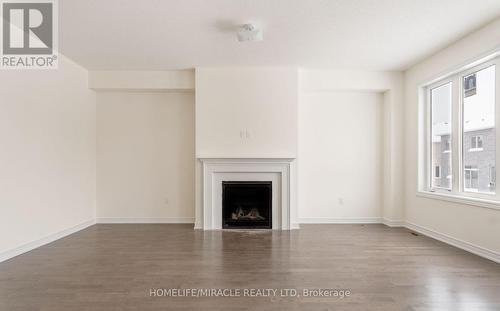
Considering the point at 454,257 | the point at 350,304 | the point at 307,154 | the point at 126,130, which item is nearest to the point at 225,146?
the point at 307,154

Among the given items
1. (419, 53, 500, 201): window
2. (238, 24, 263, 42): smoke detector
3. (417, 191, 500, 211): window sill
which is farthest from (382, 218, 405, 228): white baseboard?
(238, 24, 263, 42): smoke detector

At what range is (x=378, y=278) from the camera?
242 centimetres

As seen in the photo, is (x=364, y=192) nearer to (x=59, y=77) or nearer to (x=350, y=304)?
(x=350, y=304)

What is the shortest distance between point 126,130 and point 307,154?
341 cm

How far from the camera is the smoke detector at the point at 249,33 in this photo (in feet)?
9.58

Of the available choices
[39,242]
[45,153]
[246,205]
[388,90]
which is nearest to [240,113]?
[246,205]

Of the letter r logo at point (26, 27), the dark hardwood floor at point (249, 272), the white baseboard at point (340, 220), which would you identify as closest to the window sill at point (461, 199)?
the dark hardwood floor at point (249, 272)

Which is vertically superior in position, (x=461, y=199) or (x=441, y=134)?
(x=441, y=134)

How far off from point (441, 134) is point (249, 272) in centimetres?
351

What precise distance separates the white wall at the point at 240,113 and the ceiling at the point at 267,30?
0.35 metres

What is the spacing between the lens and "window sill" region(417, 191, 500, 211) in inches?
Result: 111

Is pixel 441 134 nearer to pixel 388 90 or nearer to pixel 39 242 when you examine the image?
pixel 388 90

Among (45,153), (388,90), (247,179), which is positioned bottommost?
(247,179)

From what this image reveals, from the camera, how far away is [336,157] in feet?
15.4
